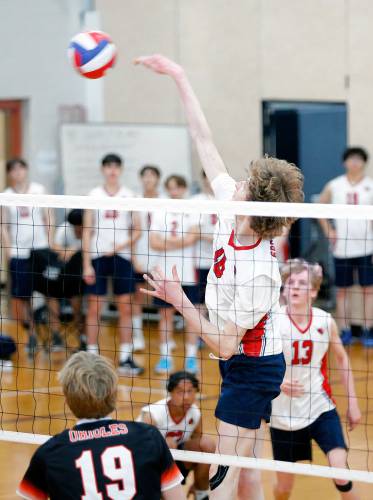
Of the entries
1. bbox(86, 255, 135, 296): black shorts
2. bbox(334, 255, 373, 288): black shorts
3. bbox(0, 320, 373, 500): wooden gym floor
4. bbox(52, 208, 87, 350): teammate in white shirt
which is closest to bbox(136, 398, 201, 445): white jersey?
bbox(0, 320, 373, 500): wooden gym floor

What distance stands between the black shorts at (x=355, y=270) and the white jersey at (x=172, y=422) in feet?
15.7

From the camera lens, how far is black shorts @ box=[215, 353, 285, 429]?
191 inches

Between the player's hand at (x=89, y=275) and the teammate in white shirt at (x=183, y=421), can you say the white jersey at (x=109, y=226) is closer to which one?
the player's hand at (x=89, y=275)

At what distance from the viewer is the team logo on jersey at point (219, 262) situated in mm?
4887

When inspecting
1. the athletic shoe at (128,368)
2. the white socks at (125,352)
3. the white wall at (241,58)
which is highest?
the white wall at (241,58)

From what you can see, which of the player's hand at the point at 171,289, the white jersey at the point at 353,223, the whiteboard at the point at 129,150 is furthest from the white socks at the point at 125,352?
the player's hand at the point at 171,289

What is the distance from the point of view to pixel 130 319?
1038 cm

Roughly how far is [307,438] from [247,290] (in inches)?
62.2

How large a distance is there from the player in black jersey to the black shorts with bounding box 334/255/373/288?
7182mm

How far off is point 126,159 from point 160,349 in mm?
2891

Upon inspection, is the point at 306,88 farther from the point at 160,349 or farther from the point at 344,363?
the point at 344,363

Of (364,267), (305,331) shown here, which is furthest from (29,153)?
(305,331)

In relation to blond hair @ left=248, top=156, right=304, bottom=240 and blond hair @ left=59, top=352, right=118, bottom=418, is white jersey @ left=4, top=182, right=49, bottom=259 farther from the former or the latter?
blond hair @ left=59, top=352, right=118, bottom=418

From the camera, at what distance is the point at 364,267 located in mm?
10656
